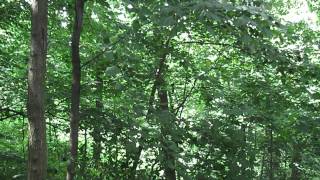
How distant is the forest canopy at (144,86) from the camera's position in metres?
3.45

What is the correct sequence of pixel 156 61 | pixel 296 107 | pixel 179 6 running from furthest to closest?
pixel 296 107 → pixel 156 61 → pixel 179 6

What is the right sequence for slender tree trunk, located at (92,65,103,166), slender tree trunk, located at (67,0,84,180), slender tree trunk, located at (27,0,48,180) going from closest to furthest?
slender tree trunk, located at (27,0,48,180), slender tree trunk, located at (67,0,84,180), slender tree trunk, located at (92,65,103,166)

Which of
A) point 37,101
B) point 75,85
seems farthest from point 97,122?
point 37,101

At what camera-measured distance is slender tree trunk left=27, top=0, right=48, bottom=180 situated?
342 centimetres

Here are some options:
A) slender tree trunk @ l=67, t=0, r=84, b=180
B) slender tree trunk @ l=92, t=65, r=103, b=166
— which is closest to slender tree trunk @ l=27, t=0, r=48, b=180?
slender tree trunk @ l=67, t=0, r=84, b=180

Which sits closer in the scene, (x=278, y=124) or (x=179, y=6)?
(x=179, y=6)

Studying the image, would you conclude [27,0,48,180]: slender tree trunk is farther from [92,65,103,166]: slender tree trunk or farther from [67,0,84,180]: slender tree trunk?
[92,65,103,166]: slender tree trunk

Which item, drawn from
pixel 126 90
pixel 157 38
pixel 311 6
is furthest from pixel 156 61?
pixel 311 6

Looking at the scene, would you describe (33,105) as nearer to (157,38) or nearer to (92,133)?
(92,133)

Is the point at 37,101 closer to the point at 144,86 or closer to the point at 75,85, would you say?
the point at 75,85

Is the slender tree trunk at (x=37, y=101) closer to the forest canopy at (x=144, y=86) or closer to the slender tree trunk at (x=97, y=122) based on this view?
the forest canopy at (x=144, y=86)

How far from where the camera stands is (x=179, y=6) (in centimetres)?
299

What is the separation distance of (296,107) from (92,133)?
11.1 ft

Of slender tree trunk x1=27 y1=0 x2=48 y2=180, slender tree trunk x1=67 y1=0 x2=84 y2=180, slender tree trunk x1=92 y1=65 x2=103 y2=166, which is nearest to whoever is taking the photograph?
slender tree trunk x1=27 y1=0 x2=48 y2=180
